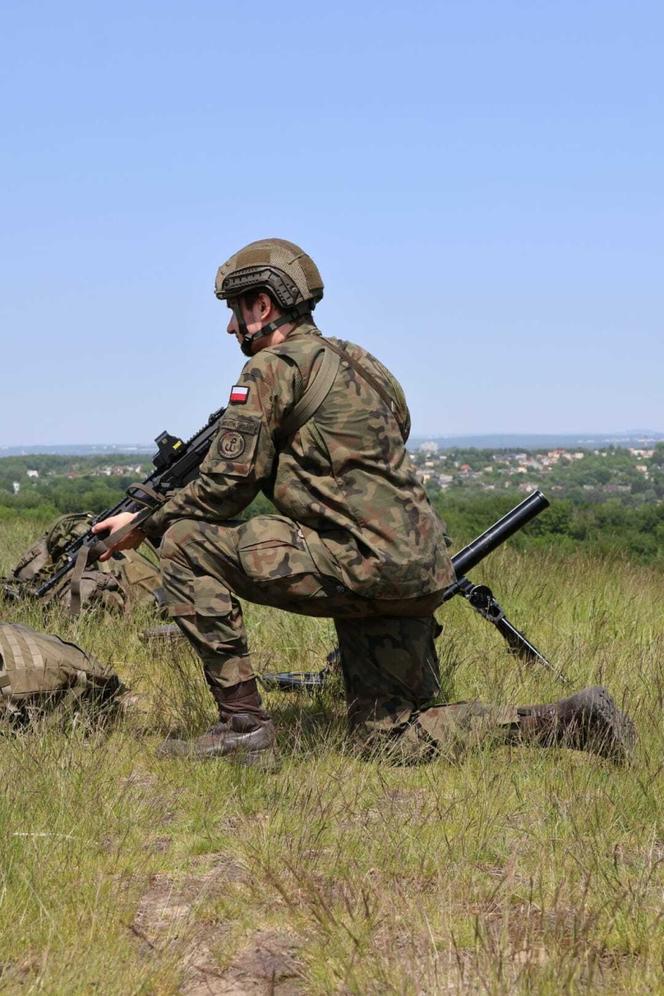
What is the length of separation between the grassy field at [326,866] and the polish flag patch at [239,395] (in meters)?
1.25

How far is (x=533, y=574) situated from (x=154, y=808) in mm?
4636

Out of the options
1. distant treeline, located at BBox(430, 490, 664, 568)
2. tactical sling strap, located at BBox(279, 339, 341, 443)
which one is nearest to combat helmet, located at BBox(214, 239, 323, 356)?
tactical sling strap, located at BBox(279, 339, 341, 443)

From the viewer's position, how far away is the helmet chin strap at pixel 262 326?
474cm

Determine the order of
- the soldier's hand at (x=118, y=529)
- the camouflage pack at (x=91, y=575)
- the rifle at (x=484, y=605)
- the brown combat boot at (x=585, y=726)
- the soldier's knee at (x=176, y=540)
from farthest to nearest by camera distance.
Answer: the camouflage pack at (x=91, y=575)
the rifle at (x=484, y=605)
the soldier's hand at (x=118, y=529)
the soldier's knee at (x=176, y=540)
the brown combat boot at (x=585, y=726)

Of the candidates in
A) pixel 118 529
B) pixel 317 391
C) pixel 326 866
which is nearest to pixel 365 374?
pixel 317 391

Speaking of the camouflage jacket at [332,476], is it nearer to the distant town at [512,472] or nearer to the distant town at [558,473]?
the distant town at [512,472]

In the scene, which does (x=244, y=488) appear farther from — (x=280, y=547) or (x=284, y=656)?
(x=284, y=656)

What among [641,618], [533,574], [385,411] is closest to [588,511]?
[533,574]

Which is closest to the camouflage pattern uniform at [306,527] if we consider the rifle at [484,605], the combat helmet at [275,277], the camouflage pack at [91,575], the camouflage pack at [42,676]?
the combat helmet at [275,277]

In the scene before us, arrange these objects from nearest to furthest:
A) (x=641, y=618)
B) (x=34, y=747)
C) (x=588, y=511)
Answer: (x=34, y=747), (x=641, y=618), (x=588, y=511)

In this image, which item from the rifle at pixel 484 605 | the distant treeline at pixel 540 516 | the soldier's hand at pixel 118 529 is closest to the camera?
the soldier's hand at pixel 118 529

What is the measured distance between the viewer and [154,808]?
153 inches

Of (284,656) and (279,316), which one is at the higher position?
(279,316)

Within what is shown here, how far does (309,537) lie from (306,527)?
80 mm
